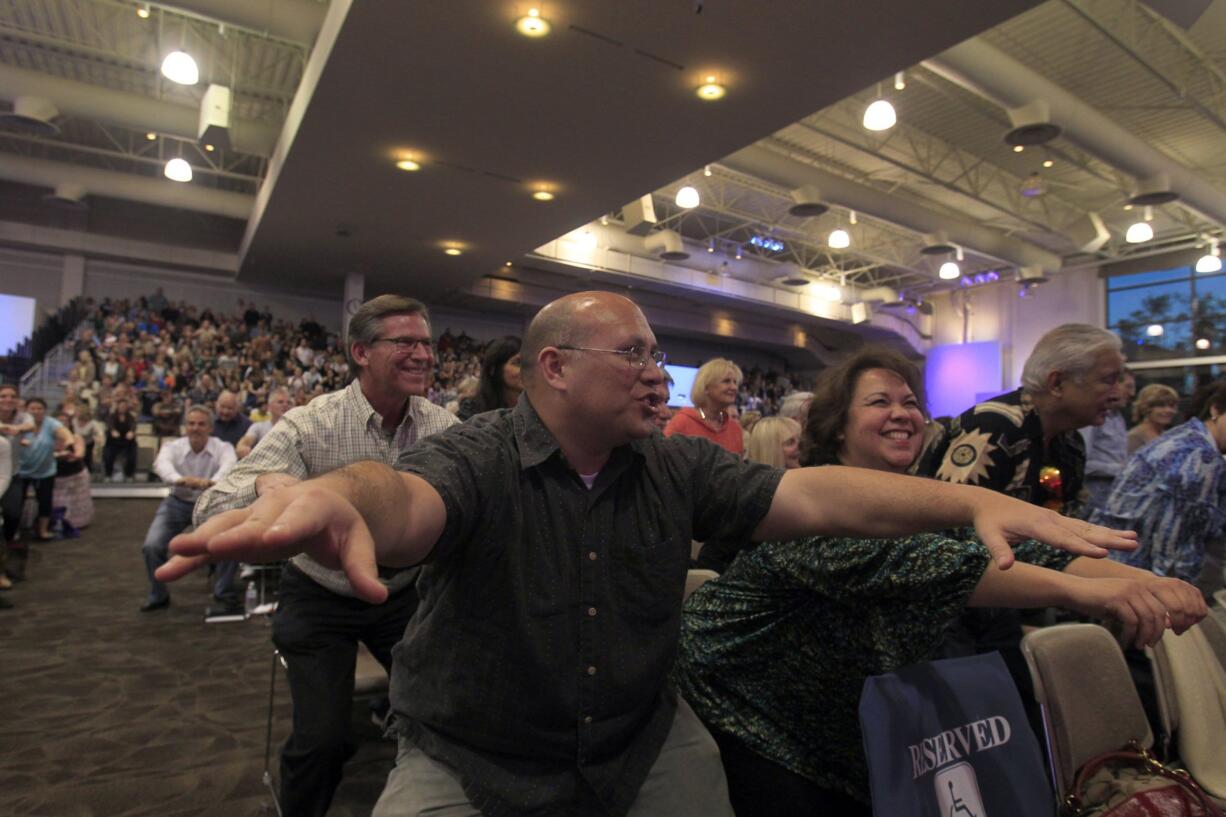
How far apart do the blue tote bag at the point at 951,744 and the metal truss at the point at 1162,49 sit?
8.10 meters

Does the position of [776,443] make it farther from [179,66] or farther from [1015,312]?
[1015,312]

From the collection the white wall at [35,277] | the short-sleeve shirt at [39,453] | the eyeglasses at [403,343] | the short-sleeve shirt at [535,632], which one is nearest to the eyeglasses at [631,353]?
the short-sleeve shirt at [535,632]

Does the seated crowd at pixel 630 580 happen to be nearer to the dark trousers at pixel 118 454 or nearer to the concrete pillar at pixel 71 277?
the dark trousers at pixel 118 454

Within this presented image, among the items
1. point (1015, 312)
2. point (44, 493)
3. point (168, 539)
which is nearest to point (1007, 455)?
point (168, 539)

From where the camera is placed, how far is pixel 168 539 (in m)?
5.61

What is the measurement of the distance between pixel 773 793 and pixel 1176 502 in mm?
2330

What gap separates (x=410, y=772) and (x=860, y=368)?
1.48 meters

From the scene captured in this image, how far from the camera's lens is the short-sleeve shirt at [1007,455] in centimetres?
234

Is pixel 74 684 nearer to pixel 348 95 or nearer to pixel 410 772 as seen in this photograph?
pixel 410 772

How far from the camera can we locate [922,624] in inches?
61.8

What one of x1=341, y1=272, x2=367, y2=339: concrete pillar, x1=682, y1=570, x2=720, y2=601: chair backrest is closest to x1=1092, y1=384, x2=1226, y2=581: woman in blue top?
Result: x1=682, y1=570, x2=720, y2=601: chair backrest

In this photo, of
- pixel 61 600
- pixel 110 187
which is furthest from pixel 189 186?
pixel 61 600

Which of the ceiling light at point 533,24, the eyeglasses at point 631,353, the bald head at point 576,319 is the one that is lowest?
the eyeglasses at point 631,353

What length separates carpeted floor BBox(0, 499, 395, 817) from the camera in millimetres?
2857
